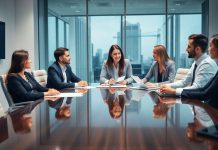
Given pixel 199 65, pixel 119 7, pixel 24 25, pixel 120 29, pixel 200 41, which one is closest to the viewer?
pixel 199 65

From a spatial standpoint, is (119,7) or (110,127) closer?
(110,127)

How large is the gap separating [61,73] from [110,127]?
2.53m

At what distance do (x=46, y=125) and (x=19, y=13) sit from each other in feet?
16.7

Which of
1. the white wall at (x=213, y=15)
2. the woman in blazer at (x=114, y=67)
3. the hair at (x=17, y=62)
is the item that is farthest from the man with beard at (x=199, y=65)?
the white wall at (x=213, y=15)

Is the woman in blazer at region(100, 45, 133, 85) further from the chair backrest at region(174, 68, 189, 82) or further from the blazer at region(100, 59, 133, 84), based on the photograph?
the chair backrest at region(174, 68, 189, 82)

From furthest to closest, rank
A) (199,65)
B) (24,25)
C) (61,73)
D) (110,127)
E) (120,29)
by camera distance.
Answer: (120,29) < (24,25) < (61,73) < (199,65) < (110,127)

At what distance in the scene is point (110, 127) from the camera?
139 cm

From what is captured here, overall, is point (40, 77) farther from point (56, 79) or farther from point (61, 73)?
point (56, 79)

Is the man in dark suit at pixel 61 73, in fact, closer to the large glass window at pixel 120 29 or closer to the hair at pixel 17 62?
the hair at pixel 17 62

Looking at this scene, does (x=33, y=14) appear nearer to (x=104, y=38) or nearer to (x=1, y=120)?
(x=104, y=38)

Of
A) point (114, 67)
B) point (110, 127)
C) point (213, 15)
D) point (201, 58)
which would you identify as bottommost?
point (110, 127)

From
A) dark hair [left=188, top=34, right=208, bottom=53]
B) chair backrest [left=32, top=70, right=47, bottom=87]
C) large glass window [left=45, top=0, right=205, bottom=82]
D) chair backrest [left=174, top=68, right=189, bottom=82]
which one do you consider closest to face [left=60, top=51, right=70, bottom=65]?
chair backrest [left=32, top=70, right=47, bottom=87]

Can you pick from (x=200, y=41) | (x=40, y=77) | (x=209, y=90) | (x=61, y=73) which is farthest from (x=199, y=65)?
(x=40, y=77)

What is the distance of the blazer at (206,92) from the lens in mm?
2180
